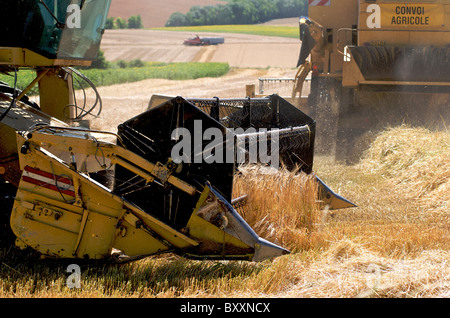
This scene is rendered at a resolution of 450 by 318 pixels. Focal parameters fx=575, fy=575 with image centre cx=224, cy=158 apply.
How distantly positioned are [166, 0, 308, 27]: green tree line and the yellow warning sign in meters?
64.5

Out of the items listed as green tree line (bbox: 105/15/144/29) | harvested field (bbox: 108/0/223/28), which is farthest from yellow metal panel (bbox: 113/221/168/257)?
harvested field (bbox: 108/0/223/28)

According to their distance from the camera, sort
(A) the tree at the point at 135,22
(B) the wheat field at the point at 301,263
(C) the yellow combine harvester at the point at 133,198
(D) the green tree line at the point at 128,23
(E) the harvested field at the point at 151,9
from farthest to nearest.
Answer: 1. (E) the harvested field at the point at 151,9
2. (A) the tree at the point at 135,22
3. (D) the green tree line at the point at 128,23
4. (C) the yellow combine harvester at the point at 133,198
5. (B) the wheat field at the point at 301,263

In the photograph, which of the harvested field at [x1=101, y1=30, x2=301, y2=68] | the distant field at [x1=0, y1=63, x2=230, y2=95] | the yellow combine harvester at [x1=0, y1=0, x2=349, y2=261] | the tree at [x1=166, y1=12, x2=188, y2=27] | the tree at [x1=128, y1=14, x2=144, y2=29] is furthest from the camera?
the tree at [x1=166, y1=12, x2=188, y2=27]

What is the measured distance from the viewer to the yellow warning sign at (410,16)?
9172mm

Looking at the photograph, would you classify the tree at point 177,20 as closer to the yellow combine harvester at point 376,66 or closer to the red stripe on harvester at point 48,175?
the yellow combine harvester at point 376,66

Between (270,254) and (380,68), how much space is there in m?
5.92

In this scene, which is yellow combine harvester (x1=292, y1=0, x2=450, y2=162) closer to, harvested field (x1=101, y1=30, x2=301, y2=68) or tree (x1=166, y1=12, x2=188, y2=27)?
harvested field (x1=101, y1=30, x2=301, y2=68)

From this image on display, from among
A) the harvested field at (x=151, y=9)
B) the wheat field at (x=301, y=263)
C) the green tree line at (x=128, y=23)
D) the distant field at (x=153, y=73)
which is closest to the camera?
the wheat field at (x=301, y=263)

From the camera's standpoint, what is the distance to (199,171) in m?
3.87

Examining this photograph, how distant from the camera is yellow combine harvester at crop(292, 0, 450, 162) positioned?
8703mm

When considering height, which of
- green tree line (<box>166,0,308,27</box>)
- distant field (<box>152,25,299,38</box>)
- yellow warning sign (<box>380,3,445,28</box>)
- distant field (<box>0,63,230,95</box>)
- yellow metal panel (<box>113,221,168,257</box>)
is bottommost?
distant field (<box>0,63,230,95</box>)

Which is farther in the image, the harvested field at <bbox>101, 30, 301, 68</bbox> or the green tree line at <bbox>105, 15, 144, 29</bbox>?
the green tree line at <bbox>105, 15, 144, 29</bbox>

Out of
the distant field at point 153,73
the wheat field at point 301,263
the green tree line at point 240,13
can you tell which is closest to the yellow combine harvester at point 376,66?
the wheat field at point 301,263

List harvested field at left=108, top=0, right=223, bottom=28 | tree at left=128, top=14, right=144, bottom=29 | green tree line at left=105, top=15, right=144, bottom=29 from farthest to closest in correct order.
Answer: harvested field at left=108, top=0, right=223, bottom=28 → tree at left=128, top=14, right=144, bottom=29 → green tree line at left=105, top=15, right=144, bottom=29
